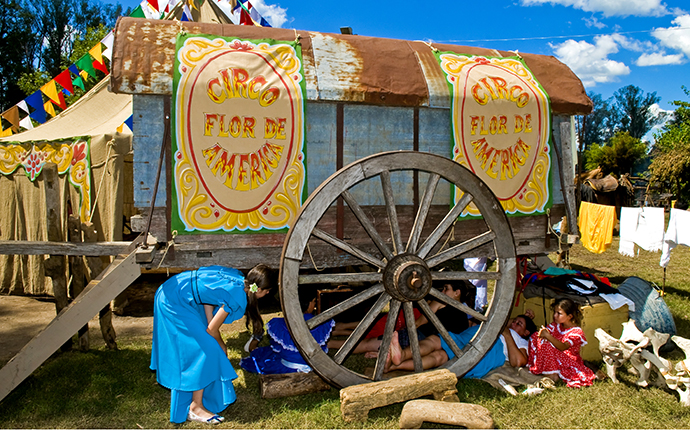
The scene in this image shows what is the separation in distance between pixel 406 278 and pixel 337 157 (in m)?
1.01

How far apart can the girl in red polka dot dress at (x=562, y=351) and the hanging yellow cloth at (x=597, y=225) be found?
176 inches

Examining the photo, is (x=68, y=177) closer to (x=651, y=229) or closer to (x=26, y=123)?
(x=26, y=123)

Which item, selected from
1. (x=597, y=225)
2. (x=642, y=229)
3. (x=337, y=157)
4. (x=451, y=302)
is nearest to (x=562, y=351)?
(x=451, y=302)

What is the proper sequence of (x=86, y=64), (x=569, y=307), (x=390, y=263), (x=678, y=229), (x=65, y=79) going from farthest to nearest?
(x=65, y=79) < (x=86, y=64) < (x=678, y=229) < (x=569, y=307) < (x=390, y=263)

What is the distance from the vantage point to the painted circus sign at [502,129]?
11.6ft

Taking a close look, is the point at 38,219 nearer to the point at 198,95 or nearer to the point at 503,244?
the point at 198,95

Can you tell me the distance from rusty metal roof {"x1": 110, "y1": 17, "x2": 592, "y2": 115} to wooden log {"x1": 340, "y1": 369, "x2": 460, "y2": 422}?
196 cm

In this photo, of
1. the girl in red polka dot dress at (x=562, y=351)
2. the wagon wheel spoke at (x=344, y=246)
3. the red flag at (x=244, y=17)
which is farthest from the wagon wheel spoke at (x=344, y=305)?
the red flag at (x=244, y=17)

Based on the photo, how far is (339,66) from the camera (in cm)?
339

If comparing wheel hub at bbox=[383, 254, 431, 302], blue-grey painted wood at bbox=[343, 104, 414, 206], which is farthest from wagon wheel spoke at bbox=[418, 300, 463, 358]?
blue-grey painted wood at bbox=[343, 104, 414, 206]

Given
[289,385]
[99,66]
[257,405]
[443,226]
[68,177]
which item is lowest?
[257,405]

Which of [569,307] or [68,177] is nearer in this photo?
[569,307]

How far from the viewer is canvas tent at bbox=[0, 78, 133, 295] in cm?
573

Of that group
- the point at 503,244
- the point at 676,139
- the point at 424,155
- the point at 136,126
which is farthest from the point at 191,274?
the point at 676,139
